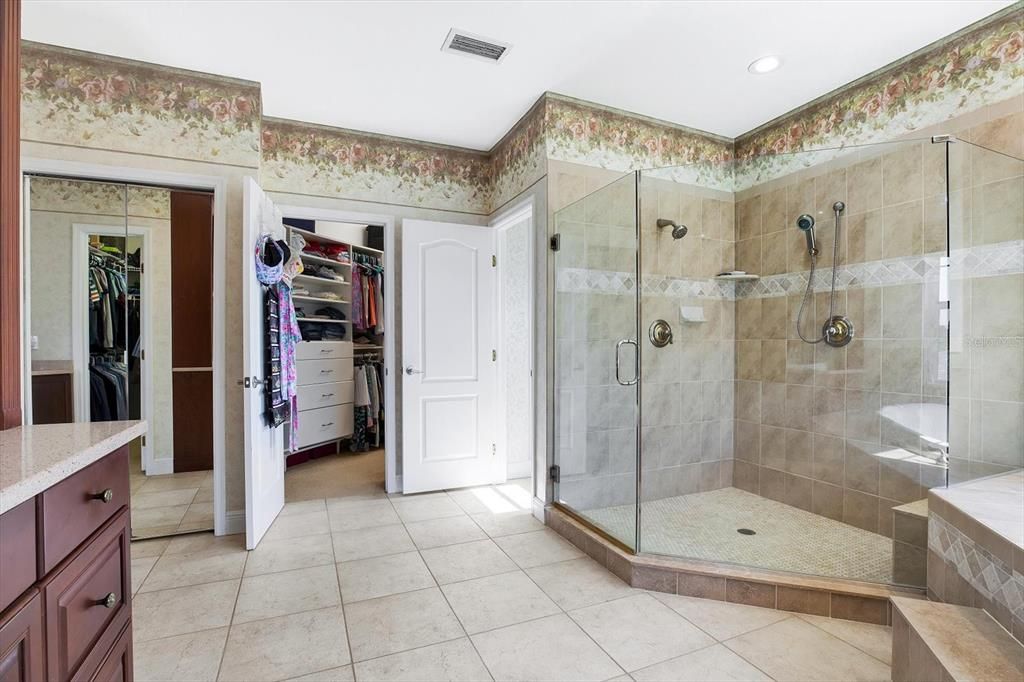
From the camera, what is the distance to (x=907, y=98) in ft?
8.60

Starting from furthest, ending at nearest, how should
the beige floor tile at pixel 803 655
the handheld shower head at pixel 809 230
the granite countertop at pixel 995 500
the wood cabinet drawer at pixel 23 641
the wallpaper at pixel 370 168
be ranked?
1. the wallpaper at pixel 370 168
2. the handheld shower head at pixel 809 230
3. the beige floor tile at pixel 803 655
4. the granite countertop at pixel 995 500
5. the wood cabinet drawer at pixel 23 641

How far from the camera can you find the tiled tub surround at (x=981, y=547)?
142cm

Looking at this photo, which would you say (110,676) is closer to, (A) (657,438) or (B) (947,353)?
(A) (657,438)

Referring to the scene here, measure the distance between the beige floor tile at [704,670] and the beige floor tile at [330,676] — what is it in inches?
38.0

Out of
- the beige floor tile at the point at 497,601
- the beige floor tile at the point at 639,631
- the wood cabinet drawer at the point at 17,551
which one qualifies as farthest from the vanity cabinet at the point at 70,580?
the beige floor tile at the point at 639,631

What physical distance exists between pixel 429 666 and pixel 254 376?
67.8 inches

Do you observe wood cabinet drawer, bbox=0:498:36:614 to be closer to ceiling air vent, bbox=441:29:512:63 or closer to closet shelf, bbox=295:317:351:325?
ceiling air vent, bbox=441:29:512:63

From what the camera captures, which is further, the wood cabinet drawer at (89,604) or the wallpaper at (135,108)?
the wallpaper at (135,108)

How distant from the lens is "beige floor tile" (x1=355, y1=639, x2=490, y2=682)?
1.63 m

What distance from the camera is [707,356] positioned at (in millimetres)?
3336

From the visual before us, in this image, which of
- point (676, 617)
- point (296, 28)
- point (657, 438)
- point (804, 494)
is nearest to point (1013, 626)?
point (676, 617)

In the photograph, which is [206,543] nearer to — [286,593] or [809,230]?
[286,593]

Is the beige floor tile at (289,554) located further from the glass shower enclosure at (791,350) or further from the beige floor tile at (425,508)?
the glass shower enclosure at (791,350)

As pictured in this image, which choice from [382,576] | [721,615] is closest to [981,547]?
[721,615]
